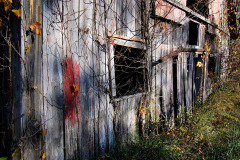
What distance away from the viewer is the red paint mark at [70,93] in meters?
2.29

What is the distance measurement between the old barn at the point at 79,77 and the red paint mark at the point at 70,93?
0.04 feet

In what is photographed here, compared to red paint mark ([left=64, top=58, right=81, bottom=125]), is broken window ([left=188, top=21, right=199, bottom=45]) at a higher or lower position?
higher

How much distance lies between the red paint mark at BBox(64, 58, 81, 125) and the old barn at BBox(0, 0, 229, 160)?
0.01m

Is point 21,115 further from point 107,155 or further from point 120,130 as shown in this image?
point 120,130

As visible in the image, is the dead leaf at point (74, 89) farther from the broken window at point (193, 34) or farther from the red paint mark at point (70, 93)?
the broken window at point (193, 34)

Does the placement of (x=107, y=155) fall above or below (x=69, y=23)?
below

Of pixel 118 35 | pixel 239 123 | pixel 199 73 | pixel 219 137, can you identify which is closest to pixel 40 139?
pixel 118 35

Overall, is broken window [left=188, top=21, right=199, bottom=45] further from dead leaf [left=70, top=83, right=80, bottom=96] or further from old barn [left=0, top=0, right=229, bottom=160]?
dead leaf [left=70, top=83, right=80, bottom=96]

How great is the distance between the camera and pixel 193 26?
23.5ft

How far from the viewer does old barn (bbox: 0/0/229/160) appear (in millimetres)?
1941

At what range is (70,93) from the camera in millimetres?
2330

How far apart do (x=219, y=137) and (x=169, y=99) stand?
1.50m

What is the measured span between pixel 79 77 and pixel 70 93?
25 cm

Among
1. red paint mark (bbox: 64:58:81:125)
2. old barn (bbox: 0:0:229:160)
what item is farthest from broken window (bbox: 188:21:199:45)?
red paint mark (bbox: 64:58:81:125)
